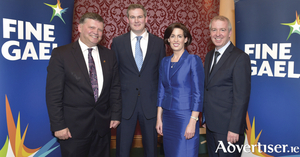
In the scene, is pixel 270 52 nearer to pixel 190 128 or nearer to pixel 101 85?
pixel 190 128

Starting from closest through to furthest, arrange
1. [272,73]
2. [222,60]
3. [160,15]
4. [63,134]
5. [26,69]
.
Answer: [63,134], [222,60], [26,69], [272,73], [160,15]

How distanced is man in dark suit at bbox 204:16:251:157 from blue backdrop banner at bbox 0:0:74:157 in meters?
1.73

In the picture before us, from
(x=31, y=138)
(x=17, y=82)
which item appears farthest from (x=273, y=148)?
(x=17, y=82)

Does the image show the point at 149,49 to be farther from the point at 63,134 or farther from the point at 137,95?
the point at 63,134

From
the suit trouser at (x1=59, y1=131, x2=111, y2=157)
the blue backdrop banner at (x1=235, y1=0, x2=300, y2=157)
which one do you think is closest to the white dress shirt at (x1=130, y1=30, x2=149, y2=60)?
the suit trouser at (x1=59, y1=131, x2=111, y2=157)

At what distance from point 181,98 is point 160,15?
240cm

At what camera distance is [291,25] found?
2.01 meters

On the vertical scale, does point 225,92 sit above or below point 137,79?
below

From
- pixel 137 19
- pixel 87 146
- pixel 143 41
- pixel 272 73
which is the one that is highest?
pixel 137 19

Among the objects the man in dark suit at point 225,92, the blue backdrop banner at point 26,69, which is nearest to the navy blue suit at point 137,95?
the man in dark suit at point 225,92

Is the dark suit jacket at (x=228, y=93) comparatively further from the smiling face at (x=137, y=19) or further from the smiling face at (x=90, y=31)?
the smiling face at (x=90, y=31)

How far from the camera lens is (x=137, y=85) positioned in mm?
→ 2148

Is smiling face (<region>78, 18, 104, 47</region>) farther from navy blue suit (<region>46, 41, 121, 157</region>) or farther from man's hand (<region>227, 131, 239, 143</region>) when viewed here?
man's hand (<region>227, 131, 239, 143</region>)

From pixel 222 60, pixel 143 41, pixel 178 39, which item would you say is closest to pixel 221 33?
pixel 222 60
